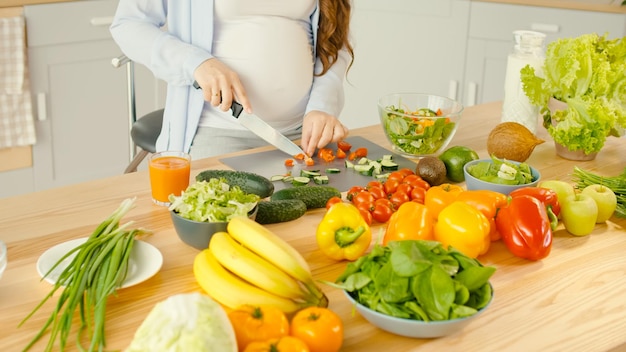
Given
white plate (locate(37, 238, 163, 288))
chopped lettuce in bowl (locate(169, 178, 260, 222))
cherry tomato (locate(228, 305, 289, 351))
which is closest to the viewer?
cherry tomato (locate(228, 305, 289, 351))

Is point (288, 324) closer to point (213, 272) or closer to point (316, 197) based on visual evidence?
point (213, 272)

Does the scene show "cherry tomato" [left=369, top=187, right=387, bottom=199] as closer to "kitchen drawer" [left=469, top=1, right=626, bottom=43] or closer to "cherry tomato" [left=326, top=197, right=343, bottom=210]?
"cherry tomato" [left=326, top=197, right=343, bottom=210]

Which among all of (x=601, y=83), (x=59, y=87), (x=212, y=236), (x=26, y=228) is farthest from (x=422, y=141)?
(x=59, y=87)

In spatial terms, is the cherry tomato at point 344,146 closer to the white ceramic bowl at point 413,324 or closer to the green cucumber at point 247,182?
the green cucumber at point 247,182

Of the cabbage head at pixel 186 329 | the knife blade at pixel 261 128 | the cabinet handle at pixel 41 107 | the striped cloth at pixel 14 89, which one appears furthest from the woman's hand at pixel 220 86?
the cabinet handle at pixel 41 107

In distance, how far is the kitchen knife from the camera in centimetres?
196

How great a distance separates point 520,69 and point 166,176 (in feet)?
3.44

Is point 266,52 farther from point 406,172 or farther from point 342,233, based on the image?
point 342,233

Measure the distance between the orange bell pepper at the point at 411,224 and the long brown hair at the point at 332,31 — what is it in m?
0.95

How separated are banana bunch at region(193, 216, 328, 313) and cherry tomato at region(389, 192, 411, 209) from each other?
1.44ft

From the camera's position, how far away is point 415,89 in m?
4.25

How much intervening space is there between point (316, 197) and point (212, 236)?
1.19 ft

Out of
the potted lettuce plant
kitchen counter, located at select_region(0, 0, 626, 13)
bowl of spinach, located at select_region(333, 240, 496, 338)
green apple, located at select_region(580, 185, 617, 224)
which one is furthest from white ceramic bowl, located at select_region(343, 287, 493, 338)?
kitchen counter, located at select_region(0, 0, 626, 13)

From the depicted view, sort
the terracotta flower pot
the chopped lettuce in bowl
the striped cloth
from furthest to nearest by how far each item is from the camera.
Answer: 1. the striped cloth
2. the terracotta flower pot
3. the chopped lettuce in bowl
